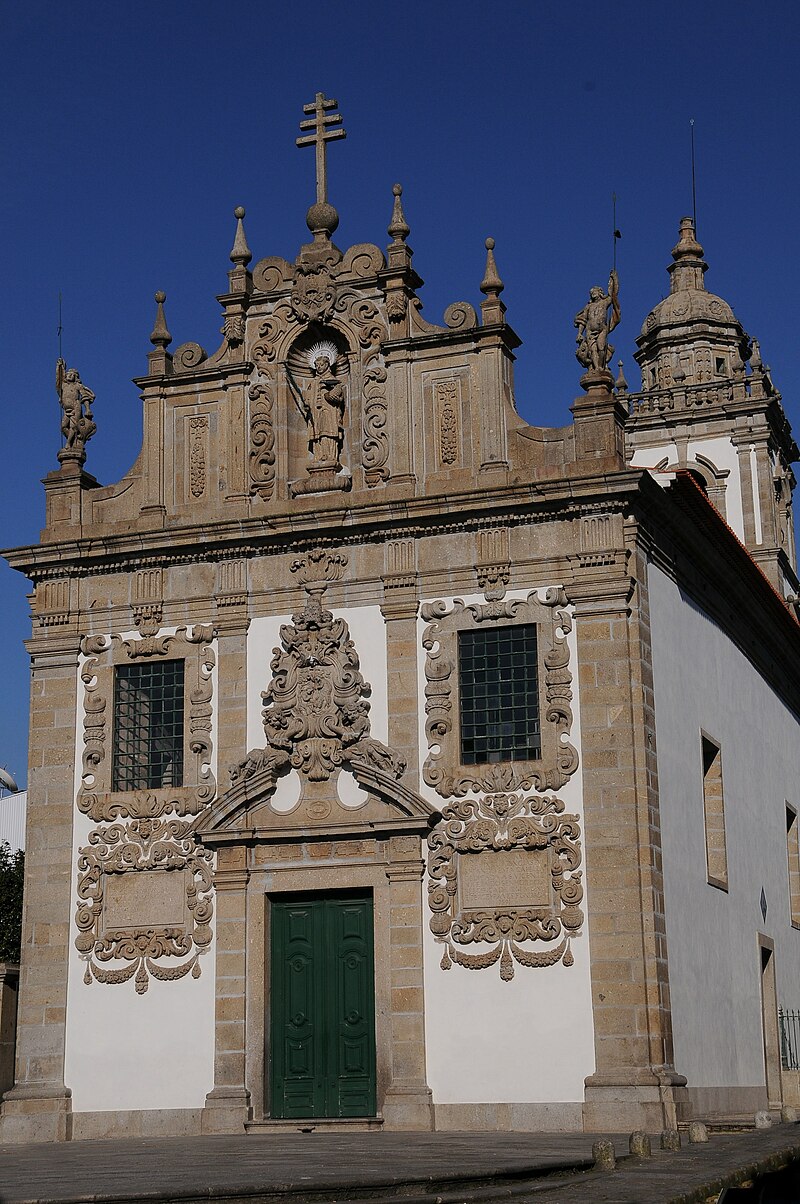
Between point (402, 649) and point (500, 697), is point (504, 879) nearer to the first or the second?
point (500, 697)

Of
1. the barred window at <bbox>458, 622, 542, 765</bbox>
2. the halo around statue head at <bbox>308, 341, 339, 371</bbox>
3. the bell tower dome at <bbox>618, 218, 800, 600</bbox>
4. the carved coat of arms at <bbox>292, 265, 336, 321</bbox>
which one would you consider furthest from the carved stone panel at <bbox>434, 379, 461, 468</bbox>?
the bell tower dome at <bbox>618, 218, 800, 600</bbox>

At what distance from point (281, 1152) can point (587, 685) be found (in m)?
6.38

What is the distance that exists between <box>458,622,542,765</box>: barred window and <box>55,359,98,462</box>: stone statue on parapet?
6.04 m

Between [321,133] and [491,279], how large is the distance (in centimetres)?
343

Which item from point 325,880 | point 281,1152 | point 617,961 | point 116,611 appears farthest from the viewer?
point 116,611

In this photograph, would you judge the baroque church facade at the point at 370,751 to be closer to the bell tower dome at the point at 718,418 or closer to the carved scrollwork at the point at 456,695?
the carved scrollwork at the point at 456,695

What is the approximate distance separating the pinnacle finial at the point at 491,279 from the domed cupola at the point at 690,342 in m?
24.2

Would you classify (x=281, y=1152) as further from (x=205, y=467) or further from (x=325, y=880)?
(x=205, y=467)

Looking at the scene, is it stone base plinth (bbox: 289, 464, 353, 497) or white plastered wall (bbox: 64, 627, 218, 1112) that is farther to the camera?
stone base plinth (bbox: 289, 464, 353, 497)

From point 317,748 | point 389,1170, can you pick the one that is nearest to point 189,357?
point 317,748

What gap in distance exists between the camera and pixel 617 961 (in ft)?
61.3

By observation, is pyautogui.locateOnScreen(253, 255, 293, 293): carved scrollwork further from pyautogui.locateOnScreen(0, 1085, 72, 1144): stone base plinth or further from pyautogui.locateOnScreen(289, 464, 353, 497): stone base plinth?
pyautogui.locateOnScreen(0, 1085, 72, 1144): stone base plinth

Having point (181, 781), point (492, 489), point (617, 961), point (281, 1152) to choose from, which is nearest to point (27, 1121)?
point (181, 781)

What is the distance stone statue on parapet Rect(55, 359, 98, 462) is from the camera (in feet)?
74.4
